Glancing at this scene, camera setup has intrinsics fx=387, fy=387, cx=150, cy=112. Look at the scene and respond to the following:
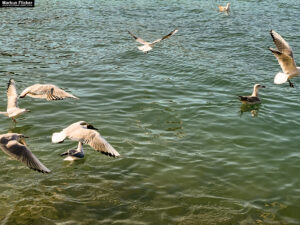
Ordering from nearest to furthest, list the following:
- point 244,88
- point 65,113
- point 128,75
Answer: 1. point 65,113
2. point 244,88
3. point 128,75

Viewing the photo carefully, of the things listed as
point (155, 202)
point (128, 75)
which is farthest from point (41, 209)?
point (128, 75)

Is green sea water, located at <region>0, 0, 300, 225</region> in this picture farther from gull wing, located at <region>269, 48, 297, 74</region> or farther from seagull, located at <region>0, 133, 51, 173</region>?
gull wing, located at <region>269, 48, 297, 74</region>

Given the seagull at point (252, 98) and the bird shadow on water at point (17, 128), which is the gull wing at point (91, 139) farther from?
the seagull at point (252, 98)

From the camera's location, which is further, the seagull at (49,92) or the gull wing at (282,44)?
the gull wing at (282,44)

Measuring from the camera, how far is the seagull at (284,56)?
12.0 meters

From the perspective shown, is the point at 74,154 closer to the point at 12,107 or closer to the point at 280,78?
the point at 12,107

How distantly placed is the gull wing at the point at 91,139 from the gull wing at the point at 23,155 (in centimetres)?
113

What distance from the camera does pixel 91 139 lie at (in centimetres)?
935

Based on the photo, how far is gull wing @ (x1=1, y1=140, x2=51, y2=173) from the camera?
27.6ft

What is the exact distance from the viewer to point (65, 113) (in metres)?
13.5

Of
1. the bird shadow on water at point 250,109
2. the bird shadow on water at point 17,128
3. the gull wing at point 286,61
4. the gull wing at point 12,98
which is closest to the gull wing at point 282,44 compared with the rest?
the gull wing at point 286,61

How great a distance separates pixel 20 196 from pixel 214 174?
4726 millimetres

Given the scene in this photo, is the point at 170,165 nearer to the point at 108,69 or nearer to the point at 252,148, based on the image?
the point at 252,148

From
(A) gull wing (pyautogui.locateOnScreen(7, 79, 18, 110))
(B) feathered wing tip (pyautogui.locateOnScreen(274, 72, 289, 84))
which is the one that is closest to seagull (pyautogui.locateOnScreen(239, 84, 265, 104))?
(B) feathered wing tip (pyautogui.locateOnScreen(274, 72, 289, 84))
